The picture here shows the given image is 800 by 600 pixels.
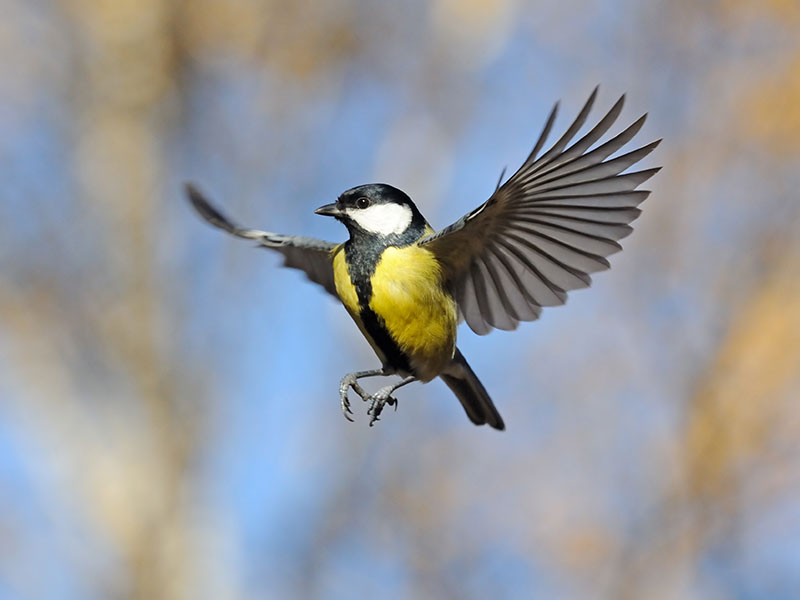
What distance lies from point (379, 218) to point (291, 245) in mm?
492

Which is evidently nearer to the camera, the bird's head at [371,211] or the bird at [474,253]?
the bird at [474,253]

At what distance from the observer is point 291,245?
3.01 meters

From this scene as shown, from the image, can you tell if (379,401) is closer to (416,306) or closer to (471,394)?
(416,306)

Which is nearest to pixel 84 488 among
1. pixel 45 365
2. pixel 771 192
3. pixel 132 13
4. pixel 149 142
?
pixel 45 365

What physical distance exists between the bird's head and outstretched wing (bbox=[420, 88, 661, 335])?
0.11 metres

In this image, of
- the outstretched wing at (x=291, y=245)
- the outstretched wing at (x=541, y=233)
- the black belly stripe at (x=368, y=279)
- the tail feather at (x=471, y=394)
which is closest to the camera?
the outstretched wing at (x=541, y=233)

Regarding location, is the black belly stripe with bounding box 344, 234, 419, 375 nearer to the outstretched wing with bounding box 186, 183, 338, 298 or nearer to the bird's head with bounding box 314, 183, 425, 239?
the bird's head with bounding box 314, 183, 425, 239

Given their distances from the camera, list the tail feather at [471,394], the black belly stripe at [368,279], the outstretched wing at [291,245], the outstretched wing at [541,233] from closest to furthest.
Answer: the outstretched wing at [541,233]
the black belly stripe at [368,279]
the outstretched wing at [291,245]
the tail feather at [471,394]

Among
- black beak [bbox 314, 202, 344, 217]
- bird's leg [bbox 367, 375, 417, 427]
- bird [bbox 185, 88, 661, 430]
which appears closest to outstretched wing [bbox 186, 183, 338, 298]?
bird [bbox 185, 88, 661, 430]

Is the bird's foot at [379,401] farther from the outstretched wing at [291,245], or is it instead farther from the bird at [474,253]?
the outstretched wing at [291,245]

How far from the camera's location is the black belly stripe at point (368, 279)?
2.50 metres

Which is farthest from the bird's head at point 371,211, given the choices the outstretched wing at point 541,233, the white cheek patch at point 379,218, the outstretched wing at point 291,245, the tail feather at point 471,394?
the tail feather at point 471,394

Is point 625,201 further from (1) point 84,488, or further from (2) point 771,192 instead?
(1) point 84,488

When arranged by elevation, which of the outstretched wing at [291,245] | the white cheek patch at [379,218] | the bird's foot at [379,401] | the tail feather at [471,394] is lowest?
the bird's foot at [379,401]
